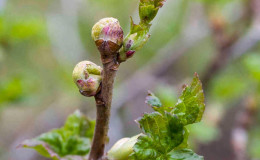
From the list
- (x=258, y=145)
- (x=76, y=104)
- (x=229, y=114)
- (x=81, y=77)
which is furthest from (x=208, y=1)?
(x=81, y=77)

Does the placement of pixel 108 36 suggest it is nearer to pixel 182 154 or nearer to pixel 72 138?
pixel 182 154

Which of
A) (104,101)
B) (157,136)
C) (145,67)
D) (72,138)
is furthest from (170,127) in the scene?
(145,67)

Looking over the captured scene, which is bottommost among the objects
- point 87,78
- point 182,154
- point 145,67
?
point 182,154

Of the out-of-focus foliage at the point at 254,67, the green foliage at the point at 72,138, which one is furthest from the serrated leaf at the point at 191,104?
the out-of-focus foliage at the point at 254,67

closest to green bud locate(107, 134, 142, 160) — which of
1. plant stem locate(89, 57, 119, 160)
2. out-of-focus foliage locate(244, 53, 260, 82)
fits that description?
plant stem locate(89, 57, 119, 160)

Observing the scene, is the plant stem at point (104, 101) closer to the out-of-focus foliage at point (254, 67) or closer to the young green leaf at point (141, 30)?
the young green leaf at point (141, 30)

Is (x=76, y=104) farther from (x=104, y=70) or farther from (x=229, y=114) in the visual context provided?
(x=104, y=70)
